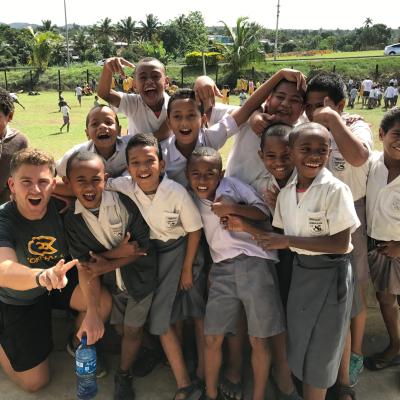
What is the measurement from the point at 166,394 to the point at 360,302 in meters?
1.40

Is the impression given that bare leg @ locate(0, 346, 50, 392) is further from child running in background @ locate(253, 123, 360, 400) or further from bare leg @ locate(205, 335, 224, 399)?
child running in background @ locate(253, 123, 360, 400)

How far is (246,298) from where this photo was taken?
254cm

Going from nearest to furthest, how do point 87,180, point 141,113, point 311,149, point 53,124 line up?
1. point 311,149
2. point 87,180
3. point 141,113
4. point 53,124

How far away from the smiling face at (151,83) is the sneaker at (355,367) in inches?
94.2

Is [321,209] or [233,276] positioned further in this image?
[233,276]

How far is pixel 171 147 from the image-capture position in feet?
9.64

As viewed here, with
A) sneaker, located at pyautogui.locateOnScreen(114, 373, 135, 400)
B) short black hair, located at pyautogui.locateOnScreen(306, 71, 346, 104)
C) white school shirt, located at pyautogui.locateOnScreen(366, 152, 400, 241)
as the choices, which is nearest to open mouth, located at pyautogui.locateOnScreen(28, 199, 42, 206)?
sneaker, located at pyautogui.locateOnScreen(114, 373, 135, 400)

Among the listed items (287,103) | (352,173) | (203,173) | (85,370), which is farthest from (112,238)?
(352,173)

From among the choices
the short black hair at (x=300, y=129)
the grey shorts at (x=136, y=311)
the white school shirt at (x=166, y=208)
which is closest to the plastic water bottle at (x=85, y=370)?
the grey shorts at (x=136, y=311)

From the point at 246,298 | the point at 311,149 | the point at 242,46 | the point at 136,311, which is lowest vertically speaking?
the point at 136,311

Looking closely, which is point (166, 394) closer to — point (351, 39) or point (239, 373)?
point (239, 373)

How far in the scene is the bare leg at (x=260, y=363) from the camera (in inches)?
100

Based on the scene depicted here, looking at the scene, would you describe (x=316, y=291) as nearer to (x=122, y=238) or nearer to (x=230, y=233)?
(x=230, y=233)

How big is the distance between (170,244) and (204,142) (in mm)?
784
